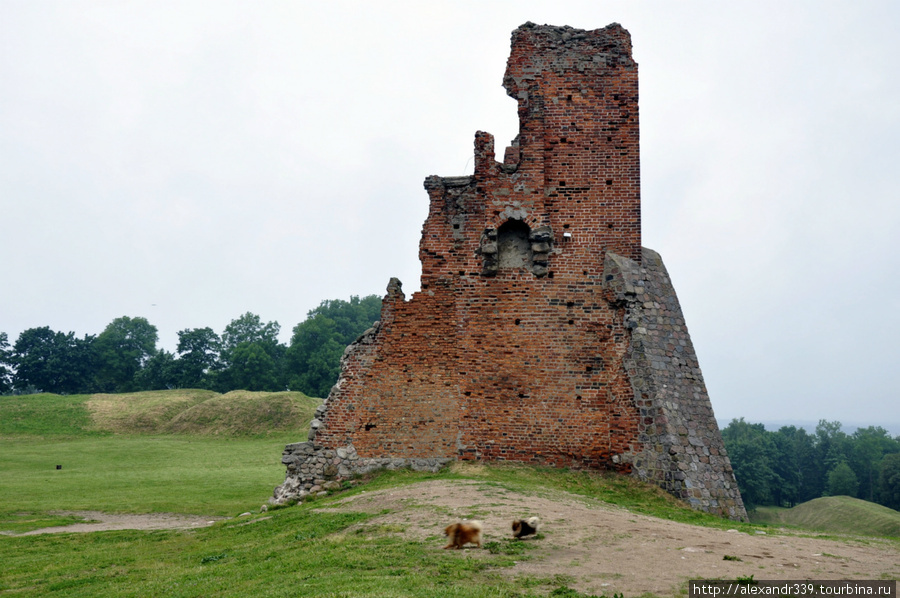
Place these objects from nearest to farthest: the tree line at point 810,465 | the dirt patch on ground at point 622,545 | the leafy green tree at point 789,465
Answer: the dirt patch on ground at point 622,545
the tree line at point 810,465
the leafy green tree at point 789,465

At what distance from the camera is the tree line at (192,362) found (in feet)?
207

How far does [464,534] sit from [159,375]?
65779 mm

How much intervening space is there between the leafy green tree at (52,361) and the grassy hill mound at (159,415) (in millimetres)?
23758

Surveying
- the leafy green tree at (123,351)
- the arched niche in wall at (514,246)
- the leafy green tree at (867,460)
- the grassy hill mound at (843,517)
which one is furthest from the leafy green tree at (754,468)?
the leafy green tree at (123,351)

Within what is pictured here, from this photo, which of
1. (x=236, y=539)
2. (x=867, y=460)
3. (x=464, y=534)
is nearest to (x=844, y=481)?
(x=867, y=460)

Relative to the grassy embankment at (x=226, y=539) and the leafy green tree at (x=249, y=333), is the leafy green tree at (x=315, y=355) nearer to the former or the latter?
the leafy green tree at (x=249, y=333)

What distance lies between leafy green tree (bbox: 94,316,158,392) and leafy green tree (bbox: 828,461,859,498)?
61.1m

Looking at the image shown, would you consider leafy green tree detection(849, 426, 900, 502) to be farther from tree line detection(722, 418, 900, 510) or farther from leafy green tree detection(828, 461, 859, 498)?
leafy green tree detection(828, 461, 859, 498)

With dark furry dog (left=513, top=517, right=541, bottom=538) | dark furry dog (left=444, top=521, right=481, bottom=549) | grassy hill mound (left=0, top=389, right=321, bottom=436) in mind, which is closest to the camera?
dark furry dog (left=444, top=521, right=481, bottom=549)

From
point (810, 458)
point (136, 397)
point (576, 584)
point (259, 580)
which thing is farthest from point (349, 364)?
point (810, 458)

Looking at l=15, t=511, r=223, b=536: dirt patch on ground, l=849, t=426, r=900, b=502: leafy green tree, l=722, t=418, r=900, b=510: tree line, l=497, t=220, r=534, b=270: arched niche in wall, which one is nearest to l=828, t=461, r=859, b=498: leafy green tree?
l=722, t=418, r=900, b=510: tree line

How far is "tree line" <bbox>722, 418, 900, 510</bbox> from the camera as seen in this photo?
37.7m

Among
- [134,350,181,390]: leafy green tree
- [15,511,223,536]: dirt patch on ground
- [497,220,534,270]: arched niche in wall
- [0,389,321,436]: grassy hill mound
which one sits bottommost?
[15,511,223,536]: dirt patch on ground

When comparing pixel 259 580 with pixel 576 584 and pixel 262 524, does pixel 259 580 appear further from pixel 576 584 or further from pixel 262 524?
pixel 262 524
